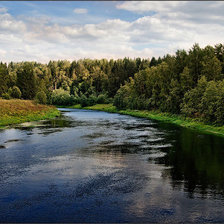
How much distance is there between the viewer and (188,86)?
71.4 meters

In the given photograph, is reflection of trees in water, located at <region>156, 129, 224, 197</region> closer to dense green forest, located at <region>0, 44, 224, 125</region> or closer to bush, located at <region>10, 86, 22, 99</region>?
dense green forest, located at <region>0, 44, 224, 125</region>

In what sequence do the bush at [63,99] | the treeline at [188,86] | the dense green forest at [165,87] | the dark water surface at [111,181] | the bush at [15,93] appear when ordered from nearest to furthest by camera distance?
1. the dark water surface at [111,181]
2. the treeline at [188,86]
3. the dense green forest at [165,87]
4. the bush at [15,93]
5. the bush at [63,99]

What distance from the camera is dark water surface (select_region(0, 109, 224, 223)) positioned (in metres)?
15.3

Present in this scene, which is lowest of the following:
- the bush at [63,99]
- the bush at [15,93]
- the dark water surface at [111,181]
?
the dark water surface at [111,181]

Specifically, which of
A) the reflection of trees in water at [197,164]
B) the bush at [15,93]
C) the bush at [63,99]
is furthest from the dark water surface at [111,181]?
the bush at [63,99]

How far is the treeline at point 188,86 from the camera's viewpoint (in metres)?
52.6

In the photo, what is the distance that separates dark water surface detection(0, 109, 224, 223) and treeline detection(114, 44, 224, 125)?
1932 cm

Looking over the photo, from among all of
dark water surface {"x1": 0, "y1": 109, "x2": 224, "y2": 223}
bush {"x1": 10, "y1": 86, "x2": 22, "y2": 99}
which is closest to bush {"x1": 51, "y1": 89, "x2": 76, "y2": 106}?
bush {"x1": 10, "y1": 86, "x2": 22, "y2": 99}

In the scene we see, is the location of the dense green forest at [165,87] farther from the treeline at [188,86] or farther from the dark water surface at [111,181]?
the dark water surface at [111,181]

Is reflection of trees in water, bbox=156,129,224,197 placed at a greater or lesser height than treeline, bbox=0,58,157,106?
lesser

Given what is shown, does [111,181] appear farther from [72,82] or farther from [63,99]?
[72,82]

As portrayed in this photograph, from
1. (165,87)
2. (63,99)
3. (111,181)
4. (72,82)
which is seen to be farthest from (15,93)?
(111,181)

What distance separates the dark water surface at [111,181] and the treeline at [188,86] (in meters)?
19.3

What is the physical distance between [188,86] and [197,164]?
48403mm
